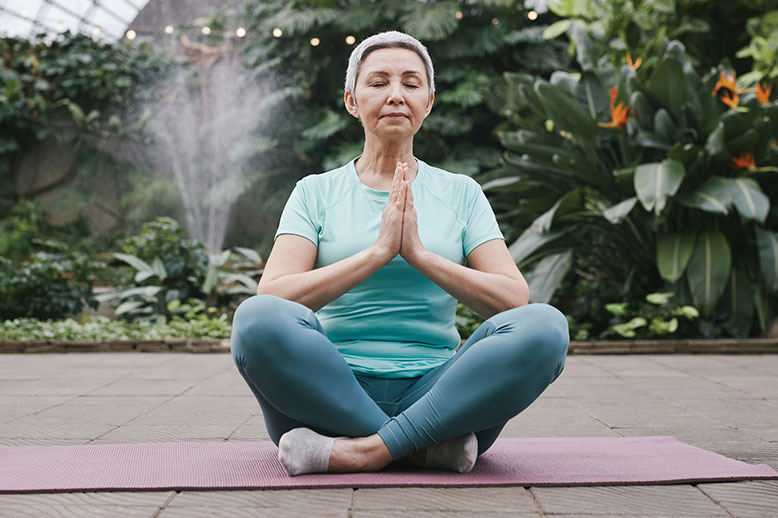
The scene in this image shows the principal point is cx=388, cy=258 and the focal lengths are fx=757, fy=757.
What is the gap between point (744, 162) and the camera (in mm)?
4832

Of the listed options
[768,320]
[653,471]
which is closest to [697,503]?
[653,471]

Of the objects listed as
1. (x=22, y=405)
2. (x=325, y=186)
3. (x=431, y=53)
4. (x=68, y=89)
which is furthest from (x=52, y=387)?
(x=68, y=89)

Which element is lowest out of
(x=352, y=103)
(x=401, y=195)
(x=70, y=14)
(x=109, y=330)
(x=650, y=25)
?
(x=109, y=330)

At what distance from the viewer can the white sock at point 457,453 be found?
1583 millimetres

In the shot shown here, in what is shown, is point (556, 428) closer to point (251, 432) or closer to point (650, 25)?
point (251, 432)

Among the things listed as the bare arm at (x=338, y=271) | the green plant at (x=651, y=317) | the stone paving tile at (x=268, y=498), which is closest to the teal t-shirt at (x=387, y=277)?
the bare arm at (x=338, y=271)

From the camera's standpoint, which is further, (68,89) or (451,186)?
(68,89)

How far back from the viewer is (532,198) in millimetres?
5766

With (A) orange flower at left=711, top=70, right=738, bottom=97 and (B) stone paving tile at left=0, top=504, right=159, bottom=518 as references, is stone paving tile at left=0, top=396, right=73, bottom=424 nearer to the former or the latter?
(B) stone paving tile at left=0, top=504, right=159, bottom=518

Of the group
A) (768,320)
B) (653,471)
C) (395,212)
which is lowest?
(768,320)

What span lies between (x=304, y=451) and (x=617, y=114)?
3989 millimetres

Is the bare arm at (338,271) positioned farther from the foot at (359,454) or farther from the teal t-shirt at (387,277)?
the foot at (359,454)

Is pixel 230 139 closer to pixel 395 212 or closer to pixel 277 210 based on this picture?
pixel 277 210

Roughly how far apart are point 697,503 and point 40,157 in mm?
11128
